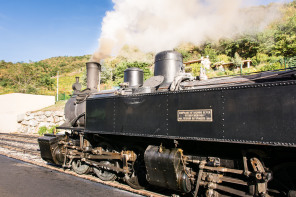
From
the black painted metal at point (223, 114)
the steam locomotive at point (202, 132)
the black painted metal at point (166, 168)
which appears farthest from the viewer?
the black painted metal at point (166, 168)

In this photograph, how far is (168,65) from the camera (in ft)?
16.4

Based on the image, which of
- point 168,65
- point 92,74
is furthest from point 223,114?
point 92,74

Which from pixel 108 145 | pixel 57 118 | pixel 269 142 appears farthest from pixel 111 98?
pixel 57 118

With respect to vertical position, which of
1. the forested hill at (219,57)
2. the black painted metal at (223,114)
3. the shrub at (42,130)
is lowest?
the shrub at (42,130)

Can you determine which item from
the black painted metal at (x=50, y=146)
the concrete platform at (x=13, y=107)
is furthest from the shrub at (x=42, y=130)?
the black painted metal at (x=50, y=146)

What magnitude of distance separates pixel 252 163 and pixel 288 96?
1074 mm

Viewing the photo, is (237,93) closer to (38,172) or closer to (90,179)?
(90,179)

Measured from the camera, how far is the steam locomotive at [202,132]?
2.64 metres

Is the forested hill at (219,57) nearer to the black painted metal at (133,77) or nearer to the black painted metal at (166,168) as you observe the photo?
the black painted metal at (133,77)

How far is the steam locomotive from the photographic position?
2.64 meters

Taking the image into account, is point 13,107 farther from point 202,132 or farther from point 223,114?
point 223,114

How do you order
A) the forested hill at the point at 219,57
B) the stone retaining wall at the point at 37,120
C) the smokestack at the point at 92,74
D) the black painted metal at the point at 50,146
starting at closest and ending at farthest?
the black painted metal at the point at 50,146 → the smokestack at the point at 92,74 → the stone retaining wall at the point at 37,120 → the forested hill at the point at 219,57

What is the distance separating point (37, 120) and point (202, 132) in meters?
18.0

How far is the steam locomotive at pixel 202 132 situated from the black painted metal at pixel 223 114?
0.03ft
